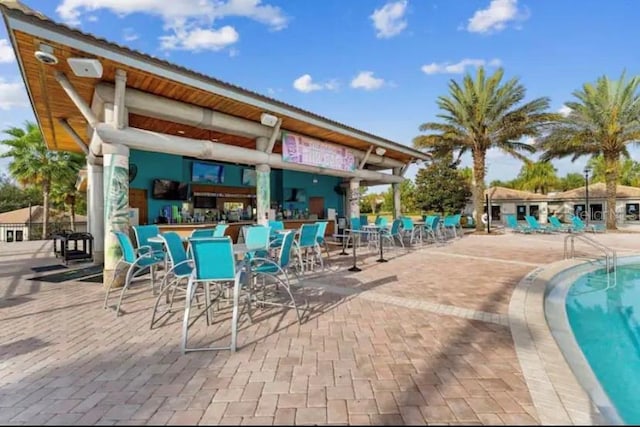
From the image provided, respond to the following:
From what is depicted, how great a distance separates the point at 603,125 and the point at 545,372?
772 inches

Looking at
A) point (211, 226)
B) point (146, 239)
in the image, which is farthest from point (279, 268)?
point (211, 226)

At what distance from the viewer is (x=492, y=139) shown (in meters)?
16.1

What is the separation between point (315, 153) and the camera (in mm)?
10398

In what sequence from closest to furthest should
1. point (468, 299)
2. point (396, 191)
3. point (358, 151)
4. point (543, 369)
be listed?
1. point (543, 369)
2. point (468, 299)
3. point (358, 151)
4. point (396, 191)

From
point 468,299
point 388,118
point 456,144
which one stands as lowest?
point 468,299

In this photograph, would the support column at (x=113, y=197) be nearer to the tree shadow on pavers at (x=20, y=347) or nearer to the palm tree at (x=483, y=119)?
the tree shadow on pavers at (x=20, y=347)

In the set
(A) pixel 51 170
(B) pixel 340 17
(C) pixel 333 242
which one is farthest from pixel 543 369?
(A) pixel 51 170

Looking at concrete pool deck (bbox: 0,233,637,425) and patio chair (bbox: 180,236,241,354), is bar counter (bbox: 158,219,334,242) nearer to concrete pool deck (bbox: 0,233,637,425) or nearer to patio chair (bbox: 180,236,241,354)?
concrete pool deck (bbox: 0,233,637,425)

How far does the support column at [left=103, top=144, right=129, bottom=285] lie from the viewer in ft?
18.1

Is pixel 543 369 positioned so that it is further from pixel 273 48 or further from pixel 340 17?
pixel 273 48

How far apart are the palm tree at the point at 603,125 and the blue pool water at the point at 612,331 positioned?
494 inches

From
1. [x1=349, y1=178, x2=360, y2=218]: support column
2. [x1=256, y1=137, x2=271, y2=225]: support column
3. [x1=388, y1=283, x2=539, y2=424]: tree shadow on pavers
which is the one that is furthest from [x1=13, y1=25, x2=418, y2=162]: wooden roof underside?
[x1=388, y1=283, x2=539, y2=424]: tree shadow on pavers

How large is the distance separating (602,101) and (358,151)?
13.5m

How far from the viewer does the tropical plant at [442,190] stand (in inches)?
893
